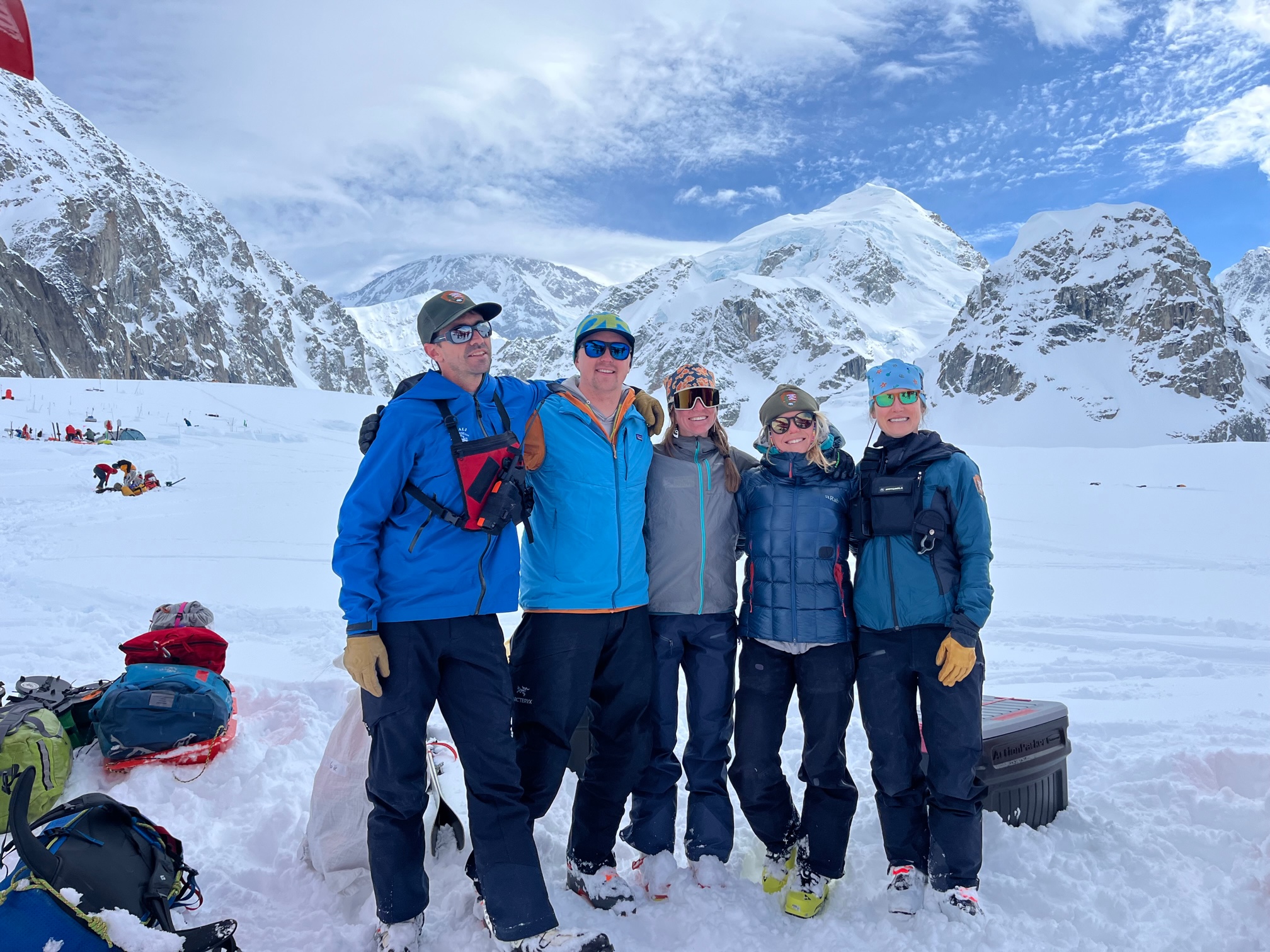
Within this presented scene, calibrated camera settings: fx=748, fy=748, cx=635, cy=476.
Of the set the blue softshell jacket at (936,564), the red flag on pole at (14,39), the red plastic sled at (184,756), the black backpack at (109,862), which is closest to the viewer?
the black backpack at (109,862)

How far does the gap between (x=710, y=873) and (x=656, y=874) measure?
219 mm

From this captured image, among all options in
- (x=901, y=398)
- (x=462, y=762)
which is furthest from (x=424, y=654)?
(x=901, y=398)

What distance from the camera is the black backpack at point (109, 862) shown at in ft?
6.42

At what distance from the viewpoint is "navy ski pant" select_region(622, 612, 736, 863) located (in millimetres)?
2984

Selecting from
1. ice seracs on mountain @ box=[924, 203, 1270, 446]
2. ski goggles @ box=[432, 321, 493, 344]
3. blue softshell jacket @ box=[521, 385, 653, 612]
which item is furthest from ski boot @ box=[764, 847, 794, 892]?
ice seracs on mountain @ box=[924, 203, 1270, 446]

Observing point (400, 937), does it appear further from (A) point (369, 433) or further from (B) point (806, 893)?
(A) point (369, 433)

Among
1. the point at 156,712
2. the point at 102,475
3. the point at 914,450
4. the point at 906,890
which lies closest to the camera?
the point at 906,890

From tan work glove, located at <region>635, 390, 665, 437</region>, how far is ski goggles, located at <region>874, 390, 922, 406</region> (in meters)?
0.88

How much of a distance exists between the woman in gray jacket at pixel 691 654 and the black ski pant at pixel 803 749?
94 mm

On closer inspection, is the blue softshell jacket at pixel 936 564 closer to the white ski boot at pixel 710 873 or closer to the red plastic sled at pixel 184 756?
the white ski boot at pixel 710 873

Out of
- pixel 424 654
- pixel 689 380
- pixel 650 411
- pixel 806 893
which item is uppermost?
pixel 689 380

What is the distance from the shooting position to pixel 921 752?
9.52 feet

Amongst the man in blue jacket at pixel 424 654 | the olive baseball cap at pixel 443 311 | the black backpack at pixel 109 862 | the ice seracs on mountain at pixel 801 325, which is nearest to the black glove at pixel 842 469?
the man in blue jacket at pixel 424 654

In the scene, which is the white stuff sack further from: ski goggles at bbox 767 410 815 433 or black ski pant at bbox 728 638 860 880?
ski goggles at bbox 767 410 815 433
